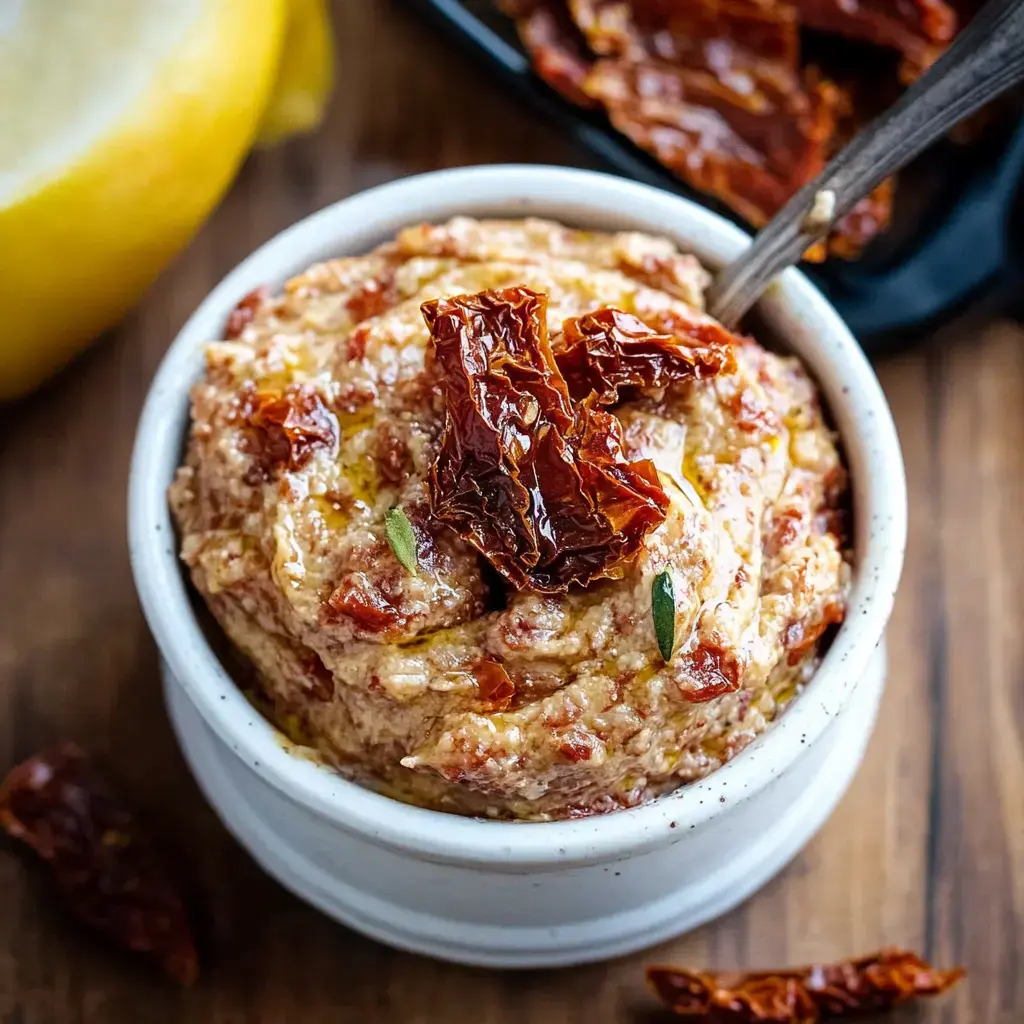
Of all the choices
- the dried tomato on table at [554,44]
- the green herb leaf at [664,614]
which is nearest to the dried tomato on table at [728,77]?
the dried tomato on table at [554,44]

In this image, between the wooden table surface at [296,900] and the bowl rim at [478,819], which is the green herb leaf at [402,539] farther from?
the wooden table surface at [296,900]

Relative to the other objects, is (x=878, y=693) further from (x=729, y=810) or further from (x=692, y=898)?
(x=729, y=810)

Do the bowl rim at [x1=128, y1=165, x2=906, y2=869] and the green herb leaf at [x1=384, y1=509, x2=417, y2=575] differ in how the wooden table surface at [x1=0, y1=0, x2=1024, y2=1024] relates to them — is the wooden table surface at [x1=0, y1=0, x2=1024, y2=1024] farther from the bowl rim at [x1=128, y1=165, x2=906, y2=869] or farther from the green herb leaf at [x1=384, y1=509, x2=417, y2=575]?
the green herb leaf at [x1=384, y1=509, x2=417, y2=575]

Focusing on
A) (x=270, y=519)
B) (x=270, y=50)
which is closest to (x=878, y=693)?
(x=270, y=519)

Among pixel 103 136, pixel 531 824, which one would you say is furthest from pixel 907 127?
pixel 103 136

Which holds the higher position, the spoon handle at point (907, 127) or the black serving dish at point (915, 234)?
the spoon handle at point (907, 127)

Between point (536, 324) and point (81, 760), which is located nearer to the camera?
point (536, 324)

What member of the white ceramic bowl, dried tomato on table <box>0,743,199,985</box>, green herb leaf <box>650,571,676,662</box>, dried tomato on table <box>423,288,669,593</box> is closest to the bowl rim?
the white ceramic bowl
